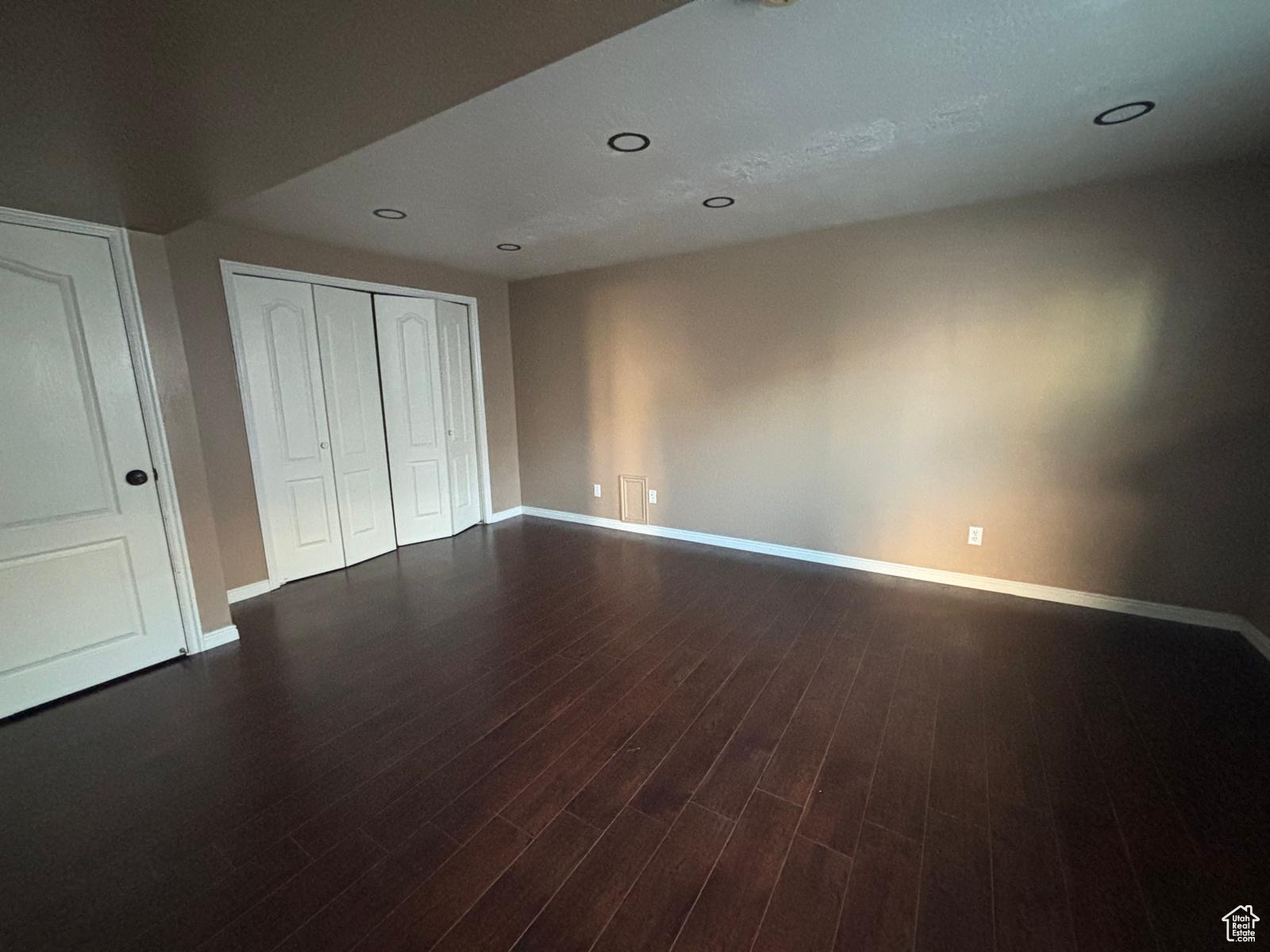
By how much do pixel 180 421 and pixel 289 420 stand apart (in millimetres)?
968

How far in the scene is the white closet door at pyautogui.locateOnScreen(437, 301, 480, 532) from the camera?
458 cm

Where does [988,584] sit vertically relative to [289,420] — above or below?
below

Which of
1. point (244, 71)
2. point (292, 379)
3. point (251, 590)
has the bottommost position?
point (251, 590)

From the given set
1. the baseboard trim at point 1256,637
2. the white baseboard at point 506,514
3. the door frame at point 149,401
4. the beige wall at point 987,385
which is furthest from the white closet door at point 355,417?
the baseboard trim at point 1256,637

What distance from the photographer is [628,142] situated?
2.12 meters

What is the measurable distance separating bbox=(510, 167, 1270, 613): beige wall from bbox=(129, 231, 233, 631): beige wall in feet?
9.72

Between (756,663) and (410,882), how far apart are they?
5.49 ft

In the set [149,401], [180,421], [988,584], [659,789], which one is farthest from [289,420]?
[988,584]

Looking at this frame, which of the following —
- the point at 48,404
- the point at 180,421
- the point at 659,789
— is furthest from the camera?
the point at 180,421

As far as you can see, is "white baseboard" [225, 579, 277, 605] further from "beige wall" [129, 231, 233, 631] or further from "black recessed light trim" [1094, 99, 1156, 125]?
"black recessed light trim" [1094, 99, 1156, 125]

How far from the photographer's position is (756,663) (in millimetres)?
2506

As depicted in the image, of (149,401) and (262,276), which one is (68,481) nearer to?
(149,401)

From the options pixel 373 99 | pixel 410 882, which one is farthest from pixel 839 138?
pixel 410 882

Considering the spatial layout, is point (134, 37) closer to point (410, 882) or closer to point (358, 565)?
point (410, 882)
